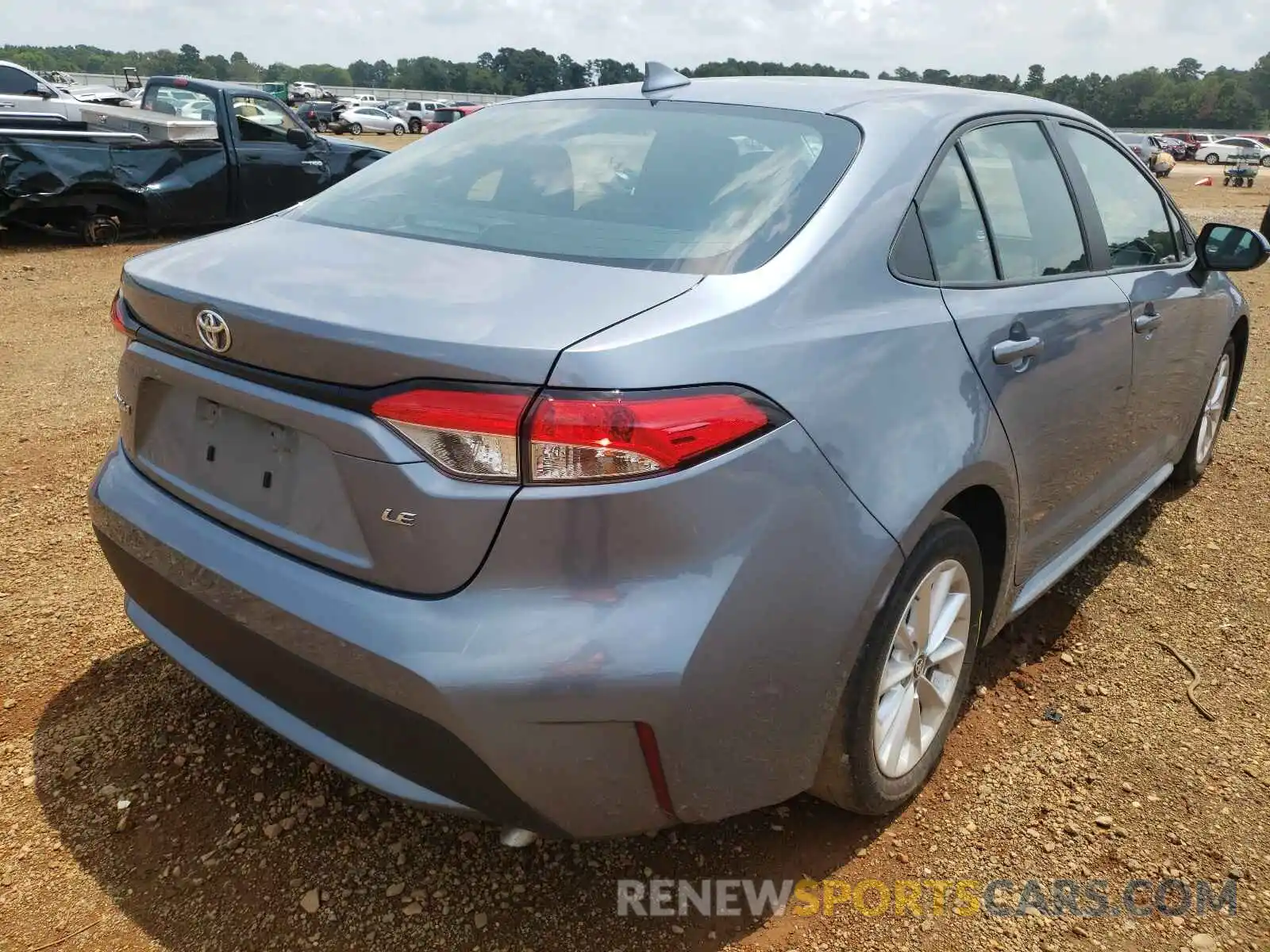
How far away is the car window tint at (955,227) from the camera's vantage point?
2.26 metres

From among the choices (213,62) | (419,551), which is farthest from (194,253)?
(213,62)

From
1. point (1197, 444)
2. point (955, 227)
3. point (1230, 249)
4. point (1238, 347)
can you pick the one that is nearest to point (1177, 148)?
point (1238, 347)

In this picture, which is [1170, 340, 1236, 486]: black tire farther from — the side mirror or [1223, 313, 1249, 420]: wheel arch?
the side mirror

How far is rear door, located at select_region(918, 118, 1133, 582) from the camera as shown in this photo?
2.31 m

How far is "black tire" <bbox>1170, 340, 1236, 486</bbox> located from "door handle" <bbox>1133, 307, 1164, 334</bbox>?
1.07 metres

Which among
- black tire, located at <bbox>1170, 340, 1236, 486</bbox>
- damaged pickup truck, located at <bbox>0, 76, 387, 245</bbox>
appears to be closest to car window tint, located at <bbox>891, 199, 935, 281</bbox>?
black tire, located at <bbox>1170, 340, 1236, 486</bbox>

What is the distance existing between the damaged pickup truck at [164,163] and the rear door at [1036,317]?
912cm

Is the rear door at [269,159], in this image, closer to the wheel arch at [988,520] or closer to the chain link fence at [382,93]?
the wheel arch at [988,520]

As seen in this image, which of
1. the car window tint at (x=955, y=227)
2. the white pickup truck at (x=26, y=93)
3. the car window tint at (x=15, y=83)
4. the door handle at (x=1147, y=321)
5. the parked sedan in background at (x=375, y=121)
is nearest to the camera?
the car window tint at (x=955, y=227)

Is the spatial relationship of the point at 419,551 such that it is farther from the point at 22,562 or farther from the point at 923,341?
the point at 22,562

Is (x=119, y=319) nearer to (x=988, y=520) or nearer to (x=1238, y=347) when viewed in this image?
(x=988, y=520)

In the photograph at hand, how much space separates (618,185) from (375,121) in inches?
1946

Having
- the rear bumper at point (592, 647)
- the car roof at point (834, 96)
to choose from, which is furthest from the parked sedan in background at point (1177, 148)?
the rear bumper at point (592, 647)

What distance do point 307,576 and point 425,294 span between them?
56 cm
